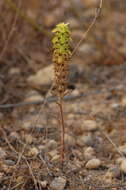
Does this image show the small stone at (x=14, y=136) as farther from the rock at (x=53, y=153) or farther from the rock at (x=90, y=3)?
the rock at (x=90, y=3)

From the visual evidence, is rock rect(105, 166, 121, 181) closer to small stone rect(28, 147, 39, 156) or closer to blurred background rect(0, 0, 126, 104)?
small stone rect(28, 147, 39, 156)

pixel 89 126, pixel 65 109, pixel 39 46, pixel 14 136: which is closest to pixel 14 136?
pixel 14 136

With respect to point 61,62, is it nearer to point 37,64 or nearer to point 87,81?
point 87,81

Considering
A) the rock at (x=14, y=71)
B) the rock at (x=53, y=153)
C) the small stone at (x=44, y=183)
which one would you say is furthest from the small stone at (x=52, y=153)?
the rock at (x=14, y=71)

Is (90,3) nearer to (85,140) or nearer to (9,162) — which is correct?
(85,140)

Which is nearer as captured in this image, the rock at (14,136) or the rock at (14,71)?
the rock at (14,136)

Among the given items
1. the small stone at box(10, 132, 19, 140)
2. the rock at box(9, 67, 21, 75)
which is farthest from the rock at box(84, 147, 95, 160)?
the rock at box(9, 67, 21, 75)

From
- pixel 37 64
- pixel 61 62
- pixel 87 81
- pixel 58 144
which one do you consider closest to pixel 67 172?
pixel 58 144
